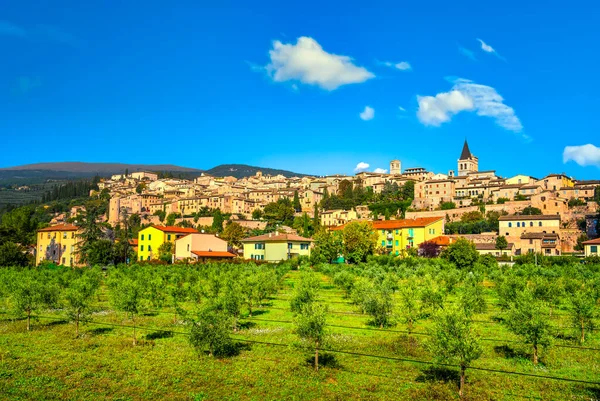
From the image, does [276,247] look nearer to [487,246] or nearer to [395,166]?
[487,246]

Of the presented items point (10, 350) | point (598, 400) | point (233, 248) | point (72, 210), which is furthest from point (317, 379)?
point (72, 210)

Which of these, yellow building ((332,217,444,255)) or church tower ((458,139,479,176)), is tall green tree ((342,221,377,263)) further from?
church tower ((458,139,479,176))

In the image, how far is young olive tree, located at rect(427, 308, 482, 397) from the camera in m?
14.2

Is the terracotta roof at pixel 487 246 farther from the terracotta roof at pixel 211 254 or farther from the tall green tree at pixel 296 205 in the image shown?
the tall green tree at pixel 296 205

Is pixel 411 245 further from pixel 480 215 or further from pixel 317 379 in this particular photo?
pixel 317 379

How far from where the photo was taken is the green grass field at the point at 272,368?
557 inches

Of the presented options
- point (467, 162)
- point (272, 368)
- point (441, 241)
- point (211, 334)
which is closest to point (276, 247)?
point (441, 241)

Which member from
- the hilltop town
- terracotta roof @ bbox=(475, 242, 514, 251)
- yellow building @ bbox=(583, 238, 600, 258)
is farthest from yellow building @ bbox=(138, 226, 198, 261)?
yellow building @ bbox=(583, 238, 600, 258)

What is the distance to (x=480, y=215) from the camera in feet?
327

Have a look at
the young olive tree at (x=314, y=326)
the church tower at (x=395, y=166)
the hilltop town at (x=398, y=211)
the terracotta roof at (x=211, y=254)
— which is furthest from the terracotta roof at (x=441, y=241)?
the church tower at (x=395, y=166)

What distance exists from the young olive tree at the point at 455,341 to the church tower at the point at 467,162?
158850 mm

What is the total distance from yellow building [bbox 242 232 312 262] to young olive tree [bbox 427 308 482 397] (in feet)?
174

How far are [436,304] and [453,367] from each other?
25.4 ft

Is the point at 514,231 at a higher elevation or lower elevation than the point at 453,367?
higher
